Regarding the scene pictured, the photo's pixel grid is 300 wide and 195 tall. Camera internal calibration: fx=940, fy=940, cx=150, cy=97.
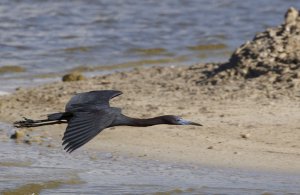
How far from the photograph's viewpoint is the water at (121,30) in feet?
45.9

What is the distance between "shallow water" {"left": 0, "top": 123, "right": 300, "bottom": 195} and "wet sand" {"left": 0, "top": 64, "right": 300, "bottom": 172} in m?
0.21

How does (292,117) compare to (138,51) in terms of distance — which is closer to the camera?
(292,117)

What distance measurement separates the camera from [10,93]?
1105cm

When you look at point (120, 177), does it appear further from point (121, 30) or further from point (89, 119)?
point (121, 30)

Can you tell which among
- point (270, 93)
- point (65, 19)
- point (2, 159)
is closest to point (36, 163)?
point (2, 159)

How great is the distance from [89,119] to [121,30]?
957 cm

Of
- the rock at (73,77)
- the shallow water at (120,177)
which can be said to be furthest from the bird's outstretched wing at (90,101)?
the rock at (73,77)

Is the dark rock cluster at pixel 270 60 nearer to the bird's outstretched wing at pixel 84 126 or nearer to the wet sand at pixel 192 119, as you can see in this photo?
the wet sand at pixel 192 119

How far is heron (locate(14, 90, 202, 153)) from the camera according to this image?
666 cm

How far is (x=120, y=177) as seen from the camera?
7617mm

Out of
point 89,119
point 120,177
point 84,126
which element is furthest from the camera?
point 120,177

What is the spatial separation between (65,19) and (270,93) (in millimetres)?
8634

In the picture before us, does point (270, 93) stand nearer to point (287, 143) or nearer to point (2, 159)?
point (287, 143)

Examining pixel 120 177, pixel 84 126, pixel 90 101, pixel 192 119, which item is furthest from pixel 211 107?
pixel 84 126
